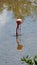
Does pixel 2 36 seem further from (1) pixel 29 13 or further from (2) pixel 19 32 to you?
(1) pixel 29 13

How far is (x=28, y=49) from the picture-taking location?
622 cm

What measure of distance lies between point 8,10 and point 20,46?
4.87 meters

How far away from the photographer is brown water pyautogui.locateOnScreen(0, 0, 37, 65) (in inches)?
229

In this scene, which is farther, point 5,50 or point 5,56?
point 5,50

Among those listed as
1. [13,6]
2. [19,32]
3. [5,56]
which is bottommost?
[13,6]

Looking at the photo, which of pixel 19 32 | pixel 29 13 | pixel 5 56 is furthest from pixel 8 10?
pixel 5 56

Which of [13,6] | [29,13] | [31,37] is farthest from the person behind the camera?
[13,6]

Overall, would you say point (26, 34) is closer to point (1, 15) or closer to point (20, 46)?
point (20, 46)

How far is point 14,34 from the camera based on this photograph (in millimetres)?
7625

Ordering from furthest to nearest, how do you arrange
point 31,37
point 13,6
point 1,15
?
point 13,6, point 1,15, point 31,37

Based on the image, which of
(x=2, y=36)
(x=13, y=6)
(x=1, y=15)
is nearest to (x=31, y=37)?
(x=2, y=36)

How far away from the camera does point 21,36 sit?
24.4 feet

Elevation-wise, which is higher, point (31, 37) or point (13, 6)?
point (31, 37)

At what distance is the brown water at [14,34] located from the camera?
5.83 meters
